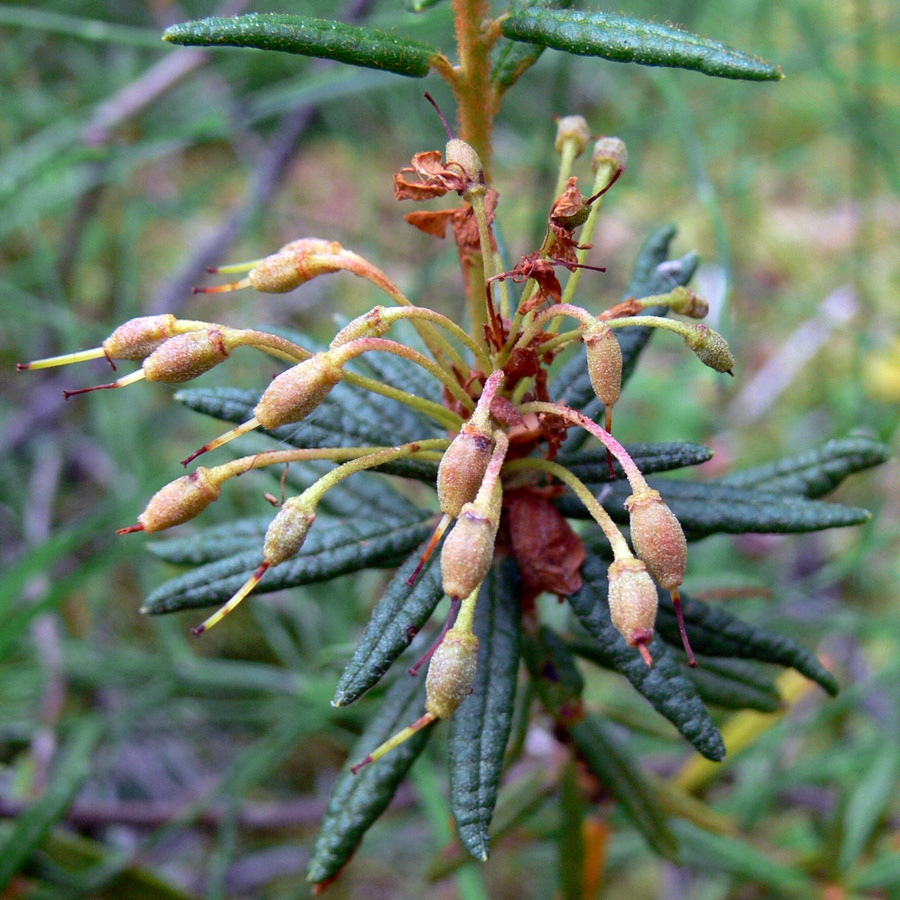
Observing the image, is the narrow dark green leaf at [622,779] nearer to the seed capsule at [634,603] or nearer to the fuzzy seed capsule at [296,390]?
the seed capsule at [634,603]

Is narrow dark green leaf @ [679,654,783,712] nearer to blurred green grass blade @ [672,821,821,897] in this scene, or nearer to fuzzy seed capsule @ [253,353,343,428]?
blurred green grass blade @ [672,821,821,897]

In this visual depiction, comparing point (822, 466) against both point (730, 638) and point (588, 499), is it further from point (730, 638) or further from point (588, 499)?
point (588, 499)

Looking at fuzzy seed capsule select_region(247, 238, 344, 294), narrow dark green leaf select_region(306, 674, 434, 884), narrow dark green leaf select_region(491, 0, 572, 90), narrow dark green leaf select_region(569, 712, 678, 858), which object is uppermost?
narrow dark green leaf select_region(491, 0, 572, 90)

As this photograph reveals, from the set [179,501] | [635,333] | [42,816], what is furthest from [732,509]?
[42,816]

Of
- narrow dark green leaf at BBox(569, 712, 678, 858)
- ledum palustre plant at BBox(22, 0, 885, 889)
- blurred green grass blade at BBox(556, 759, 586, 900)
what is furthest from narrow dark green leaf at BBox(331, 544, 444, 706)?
blurred green grass blade at BBox(556, 759, 586, 900)

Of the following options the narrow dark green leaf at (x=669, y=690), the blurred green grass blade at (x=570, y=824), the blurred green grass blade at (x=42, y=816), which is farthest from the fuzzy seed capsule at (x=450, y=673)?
the blurred green grass blade at (x=42, y=816)
